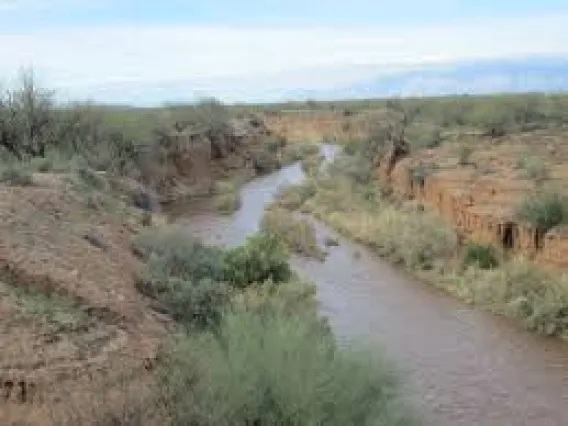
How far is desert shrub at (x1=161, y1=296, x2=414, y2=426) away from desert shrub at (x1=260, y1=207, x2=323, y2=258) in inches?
646

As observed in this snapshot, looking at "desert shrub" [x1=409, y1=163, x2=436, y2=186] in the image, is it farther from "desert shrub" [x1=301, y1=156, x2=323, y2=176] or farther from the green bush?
"desert shrub" [x1=301, y1=156, x2=323, y2=176]

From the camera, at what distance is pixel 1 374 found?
31.1 feet

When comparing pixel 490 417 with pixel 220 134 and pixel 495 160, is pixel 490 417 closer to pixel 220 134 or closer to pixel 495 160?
pixel 495 160

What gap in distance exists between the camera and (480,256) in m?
23.5

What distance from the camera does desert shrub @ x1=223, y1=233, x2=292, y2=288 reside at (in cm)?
1755

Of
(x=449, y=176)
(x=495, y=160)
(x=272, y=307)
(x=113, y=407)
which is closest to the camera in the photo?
(x=113, y=407)

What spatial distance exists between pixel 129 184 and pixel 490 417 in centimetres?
1690

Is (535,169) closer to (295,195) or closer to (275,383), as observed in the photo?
(295,195)

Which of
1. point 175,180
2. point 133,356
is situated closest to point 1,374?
point 133,356

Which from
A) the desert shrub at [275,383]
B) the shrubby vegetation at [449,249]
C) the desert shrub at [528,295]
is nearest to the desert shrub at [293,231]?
the shrubby vegetation at [449,249]

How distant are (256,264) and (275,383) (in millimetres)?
9275

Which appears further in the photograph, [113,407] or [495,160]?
[495,160]

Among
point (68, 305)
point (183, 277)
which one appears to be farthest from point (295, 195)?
point (68, 305)

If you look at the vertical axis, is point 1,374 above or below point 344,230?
above
